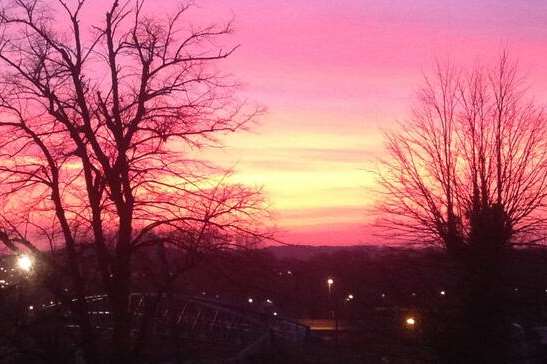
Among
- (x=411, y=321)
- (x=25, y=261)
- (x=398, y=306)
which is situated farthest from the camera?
(x=398, y=306)

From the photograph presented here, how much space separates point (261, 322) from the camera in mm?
38281

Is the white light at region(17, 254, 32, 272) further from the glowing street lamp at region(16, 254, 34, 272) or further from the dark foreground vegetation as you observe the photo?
the dark foreground vegetation

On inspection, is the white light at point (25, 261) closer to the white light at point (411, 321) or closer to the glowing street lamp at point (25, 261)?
the glowing street lamp at point (25, 261)

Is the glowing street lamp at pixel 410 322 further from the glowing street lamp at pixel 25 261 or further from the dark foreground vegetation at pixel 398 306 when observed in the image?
the glowing street lamp at pixel 25 261

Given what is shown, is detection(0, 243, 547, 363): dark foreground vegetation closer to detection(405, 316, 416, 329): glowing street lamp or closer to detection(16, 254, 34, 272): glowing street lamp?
detection(405, 316, 416, 329): glowing street lamp

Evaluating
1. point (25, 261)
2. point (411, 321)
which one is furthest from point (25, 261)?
point (411, 321)

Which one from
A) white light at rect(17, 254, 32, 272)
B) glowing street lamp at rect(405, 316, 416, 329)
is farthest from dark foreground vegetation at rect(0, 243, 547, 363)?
white light at rect(17, 254, 32, 272)

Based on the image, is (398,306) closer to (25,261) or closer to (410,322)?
(410,322)

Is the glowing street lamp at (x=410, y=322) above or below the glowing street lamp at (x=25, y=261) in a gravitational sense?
below

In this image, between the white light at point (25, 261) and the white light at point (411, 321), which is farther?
the white light at point (411, 321)

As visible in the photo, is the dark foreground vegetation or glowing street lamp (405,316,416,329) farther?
glowing street lamp (405,316,416,329)

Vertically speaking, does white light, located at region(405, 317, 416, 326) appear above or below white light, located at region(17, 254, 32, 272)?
below

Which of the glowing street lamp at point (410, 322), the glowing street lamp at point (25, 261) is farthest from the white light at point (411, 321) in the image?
the glowing street lamp at point (25, 261)

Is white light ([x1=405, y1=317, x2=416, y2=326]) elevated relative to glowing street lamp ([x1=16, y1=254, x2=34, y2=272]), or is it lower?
lower
